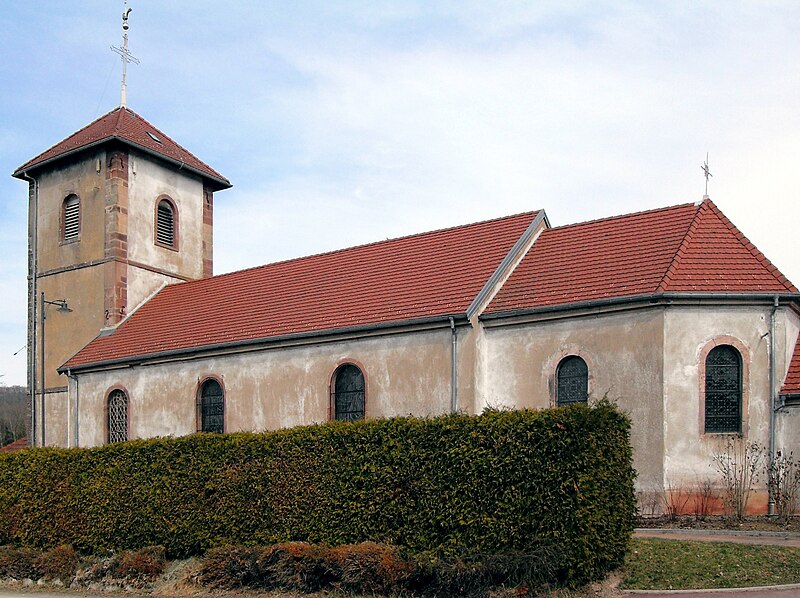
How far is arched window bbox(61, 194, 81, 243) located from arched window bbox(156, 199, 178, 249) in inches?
110

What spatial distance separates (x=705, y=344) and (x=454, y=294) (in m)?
6.15

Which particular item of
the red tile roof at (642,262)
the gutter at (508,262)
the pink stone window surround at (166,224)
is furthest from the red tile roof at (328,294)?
the pink stone window surround at (166,224)

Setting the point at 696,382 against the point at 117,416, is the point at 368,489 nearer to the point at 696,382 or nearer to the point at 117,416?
the point at 696,382

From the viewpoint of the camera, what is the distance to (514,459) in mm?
13320

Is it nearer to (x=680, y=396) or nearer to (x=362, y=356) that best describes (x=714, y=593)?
(x=680, y=396)

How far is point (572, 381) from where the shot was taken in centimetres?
2023

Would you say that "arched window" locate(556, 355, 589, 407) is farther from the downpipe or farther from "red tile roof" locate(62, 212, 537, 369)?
"red tile roof" locate(62, 212, 537, 369)

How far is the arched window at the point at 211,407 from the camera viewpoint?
24906 millimetres

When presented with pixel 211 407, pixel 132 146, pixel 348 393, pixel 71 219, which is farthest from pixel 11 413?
pixel 348 393

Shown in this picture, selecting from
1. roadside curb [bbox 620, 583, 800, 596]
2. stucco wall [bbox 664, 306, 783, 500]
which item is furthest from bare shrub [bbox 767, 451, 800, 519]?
roadside curb [bbox 620, 583, 800, 596]

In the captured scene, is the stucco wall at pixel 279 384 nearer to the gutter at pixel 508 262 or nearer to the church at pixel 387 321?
the church at pixel 387 321

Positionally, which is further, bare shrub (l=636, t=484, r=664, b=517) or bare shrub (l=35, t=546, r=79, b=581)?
bare shrub (l=636, t=484, r=664, b=517)

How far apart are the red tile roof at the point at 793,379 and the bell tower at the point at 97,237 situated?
2101 centimetres

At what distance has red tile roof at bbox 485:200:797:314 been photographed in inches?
766
